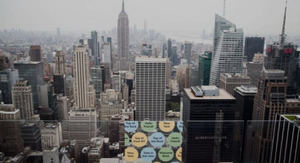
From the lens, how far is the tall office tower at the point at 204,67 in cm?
1051

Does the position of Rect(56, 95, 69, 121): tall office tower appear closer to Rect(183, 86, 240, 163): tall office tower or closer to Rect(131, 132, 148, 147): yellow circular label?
Rect(183, 86, 240, 163): tall office tower

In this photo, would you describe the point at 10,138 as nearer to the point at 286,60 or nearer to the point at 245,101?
the point at 245,101

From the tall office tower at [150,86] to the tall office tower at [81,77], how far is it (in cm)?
254

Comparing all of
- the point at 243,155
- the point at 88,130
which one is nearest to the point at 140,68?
the point at 88,130

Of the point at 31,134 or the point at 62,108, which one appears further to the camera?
the point at 62,108

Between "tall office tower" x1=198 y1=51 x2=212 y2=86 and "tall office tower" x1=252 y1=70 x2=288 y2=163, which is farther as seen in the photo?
"tall office tower" x1=198 y1=51 x2=212 y2=86

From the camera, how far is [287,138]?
11.7 ft

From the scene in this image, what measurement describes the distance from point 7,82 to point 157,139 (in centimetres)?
670

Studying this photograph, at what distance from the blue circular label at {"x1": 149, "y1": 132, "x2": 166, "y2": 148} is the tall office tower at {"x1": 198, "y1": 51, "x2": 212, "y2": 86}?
765 cm

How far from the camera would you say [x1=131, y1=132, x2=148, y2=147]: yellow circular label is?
283 cm

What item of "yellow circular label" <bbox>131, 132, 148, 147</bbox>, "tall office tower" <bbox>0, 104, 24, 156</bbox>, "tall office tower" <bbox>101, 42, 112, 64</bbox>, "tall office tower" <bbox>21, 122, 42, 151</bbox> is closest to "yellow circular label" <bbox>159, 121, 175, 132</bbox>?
"yellow circular label" <bbox>131, 132, 148, 147</bbox>

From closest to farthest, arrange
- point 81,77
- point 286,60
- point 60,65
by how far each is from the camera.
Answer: point 286,60, point 81,77, point 60,65

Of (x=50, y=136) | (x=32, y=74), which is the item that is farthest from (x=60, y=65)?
(x=50, y=136)

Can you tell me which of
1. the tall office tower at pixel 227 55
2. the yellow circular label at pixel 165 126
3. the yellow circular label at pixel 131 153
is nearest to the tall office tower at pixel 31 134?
the yellow circular label at pixel 131 153
